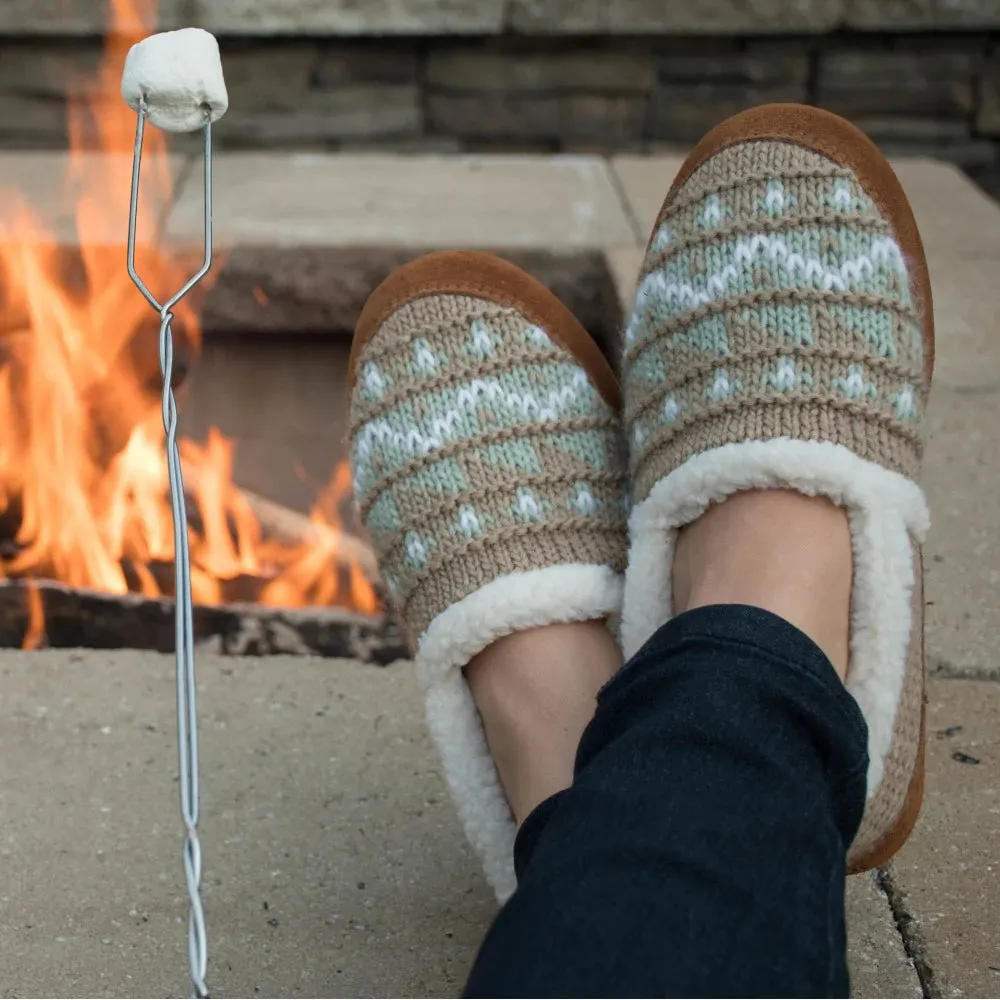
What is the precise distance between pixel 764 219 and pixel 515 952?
608 millimetres

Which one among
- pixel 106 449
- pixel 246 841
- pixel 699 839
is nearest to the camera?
pixel 699 839

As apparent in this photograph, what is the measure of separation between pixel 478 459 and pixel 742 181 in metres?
0.28

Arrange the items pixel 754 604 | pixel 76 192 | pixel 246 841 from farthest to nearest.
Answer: pixel 76 192
pixel 246 841
pixel 754 604

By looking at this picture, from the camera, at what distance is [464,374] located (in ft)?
3.35

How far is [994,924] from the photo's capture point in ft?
2.64

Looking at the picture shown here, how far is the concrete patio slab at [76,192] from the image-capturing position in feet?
5.48

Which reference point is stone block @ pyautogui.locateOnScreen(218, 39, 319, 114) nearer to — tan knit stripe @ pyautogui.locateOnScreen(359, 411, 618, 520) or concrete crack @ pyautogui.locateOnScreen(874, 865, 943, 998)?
tan knit stripe @ pyautogui.locateOnScreen(359, 411, 618, 520)

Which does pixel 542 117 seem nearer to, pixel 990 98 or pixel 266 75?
pixel 266 75

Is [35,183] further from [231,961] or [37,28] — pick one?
[231,961]

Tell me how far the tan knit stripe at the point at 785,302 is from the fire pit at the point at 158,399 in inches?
23.1

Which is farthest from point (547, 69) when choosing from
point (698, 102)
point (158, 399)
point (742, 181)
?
point (742, 181)

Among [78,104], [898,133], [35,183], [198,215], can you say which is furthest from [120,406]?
[898,133]

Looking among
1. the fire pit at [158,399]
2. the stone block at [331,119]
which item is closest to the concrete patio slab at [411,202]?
the fire pit at [158,399]

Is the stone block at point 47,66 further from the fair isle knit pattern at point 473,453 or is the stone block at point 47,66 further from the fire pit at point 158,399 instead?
the fair isle knit pattern at point 473,453
